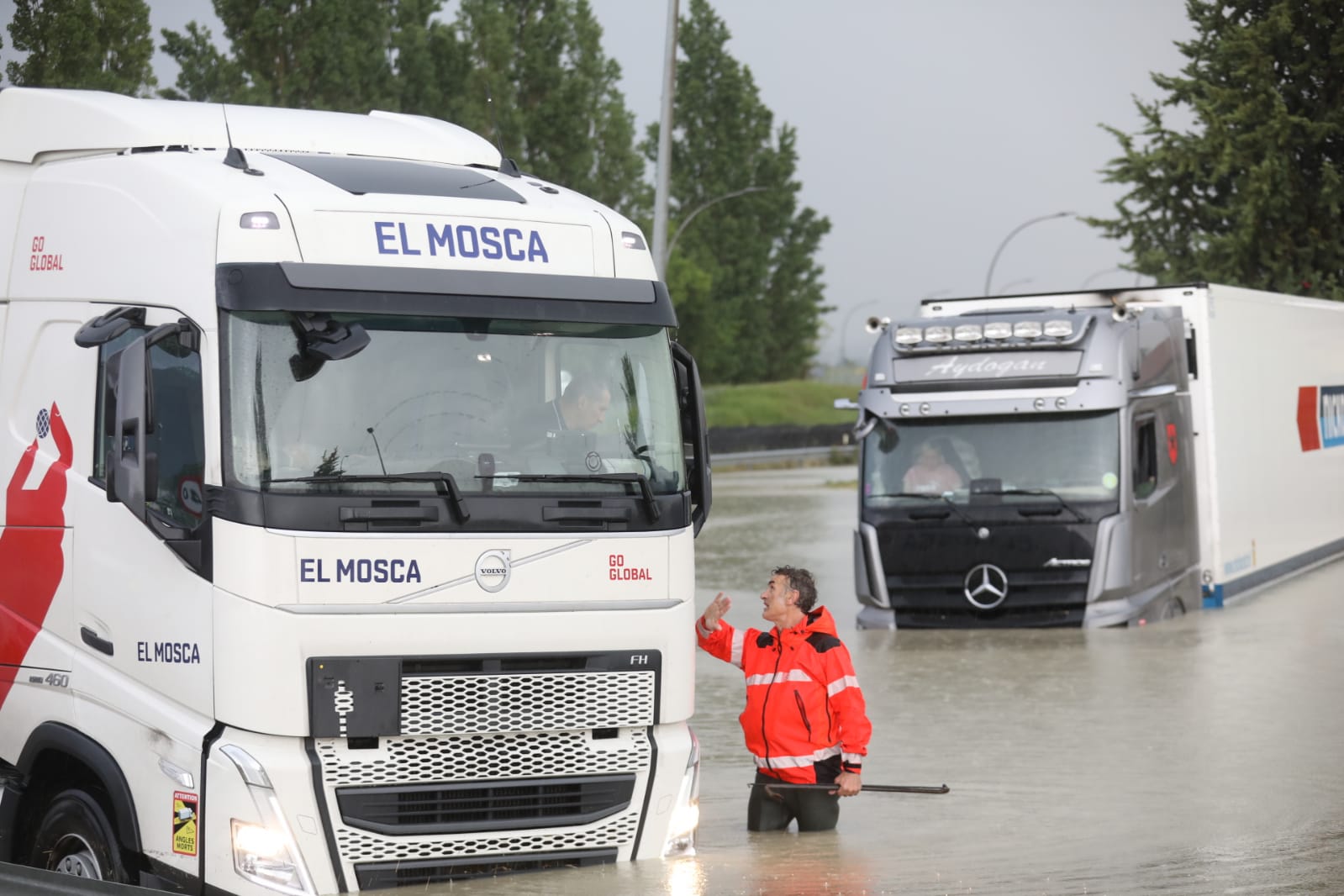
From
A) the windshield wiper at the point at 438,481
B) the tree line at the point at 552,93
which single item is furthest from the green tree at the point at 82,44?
the windshield wiper at the point at 438,481

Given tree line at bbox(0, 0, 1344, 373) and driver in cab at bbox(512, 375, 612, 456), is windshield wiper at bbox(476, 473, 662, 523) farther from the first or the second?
tree line at bbox(0, 0, 1344, 373)

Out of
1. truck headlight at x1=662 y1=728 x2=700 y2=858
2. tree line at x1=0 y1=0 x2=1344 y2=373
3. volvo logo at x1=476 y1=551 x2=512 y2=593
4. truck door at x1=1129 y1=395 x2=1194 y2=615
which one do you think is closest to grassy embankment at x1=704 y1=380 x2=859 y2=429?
tree line at x1=0 y1=0 x2=1344 y2=373

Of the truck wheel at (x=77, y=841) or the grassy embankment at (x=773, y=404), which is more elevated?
the grassy embankment at (x=773, y=404)

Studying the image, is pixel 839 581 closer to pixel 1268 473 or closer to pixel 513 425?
pixel 1268 473

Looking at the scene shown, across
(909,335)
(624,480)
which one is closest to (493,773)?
(624,480)

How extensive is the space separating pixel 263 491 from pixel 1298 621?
46.9ft

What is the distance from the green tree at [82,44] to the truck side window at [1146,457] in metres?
10.0

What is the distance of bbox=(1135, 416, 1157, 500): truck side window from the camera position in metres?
17.3

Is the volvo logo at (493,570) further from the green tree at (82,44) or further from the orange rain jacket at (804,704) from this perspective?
the green tree at (82,44)

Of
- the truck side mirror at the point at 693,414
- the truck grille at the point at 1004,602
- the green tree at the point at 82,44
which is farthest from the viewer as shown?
the truck grille at the point at 1004,602

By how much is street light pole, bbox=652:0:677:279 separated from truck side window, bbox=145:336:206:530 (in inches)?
615

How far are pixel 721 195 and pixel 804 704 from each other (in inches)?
3208

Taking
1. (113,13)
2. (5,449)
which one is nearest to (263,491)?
(5,449)

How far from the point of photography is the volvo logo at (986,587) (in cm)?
1717
